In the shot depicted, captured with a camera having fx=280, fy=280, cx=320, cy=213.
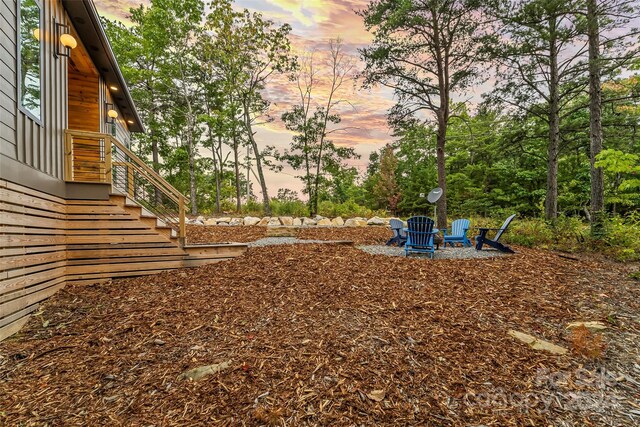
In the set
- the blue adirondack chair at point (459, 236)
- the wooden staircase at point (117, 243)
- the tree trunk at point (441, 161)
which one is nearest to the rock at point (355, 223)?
the tree trunk at point (441, 161)

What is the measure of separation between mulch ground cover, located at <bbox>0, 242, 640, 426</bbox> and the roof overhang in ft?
14.7

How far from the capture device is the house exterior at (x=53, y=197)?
111 inches

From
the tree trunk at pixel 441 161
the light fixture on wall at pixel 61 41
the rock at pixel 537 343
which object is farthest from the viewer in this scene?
the tree trunk at pixel 441 161

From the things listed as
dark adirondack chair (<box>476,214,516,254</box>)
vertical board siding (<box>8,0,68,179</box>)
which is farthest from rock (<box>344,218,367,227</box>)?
vertical board siding (<box>8,0,68,179</box>)

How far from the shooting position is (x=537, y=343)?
243 centimetres

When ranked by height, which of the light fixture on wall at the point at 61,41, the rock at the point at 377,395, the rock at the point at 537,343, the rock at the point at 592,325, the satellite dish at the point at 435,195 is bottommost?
the rock at the point at 377,395

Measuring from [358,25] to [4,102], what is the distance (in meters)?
9.39

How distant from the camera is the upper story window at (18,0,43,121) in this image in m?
3.12

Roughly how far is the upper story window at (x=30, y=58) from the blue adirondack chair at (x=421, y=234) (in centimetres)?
606

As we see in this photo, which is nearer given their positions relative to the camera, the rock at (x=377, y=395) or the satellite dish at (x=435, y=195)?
the rock at (x=377, y=395)

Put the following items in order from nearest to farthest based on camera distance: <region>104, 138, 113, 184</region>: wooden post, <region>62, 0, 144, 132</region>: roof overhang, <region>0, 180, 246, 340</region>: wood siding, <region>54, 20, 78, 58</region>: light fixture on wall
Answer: <region>0, 180, 246, 340</region>: wood siding, <region>54, 20, 78, 58</region>: light fixture on wall, <region>104, 138, 113, 184</region>: wooden post, <region>62, 0, 144, 132</region>: roof overhang

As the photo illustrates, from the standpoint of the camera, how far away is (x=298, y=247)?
5965mm

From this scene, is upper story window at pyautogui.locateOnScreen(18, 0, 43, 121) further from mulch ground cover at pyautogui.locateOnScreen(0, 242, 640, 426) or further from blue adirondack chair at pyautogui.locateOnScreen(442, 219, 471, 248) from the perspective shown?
blue adirondack chair at pyautogui.locateOnScreen(442, 219, 471, 248)

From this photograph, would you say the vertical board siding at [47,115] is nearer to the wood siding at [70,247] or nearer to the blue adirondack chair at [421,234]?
the wood siding at [70,247]
